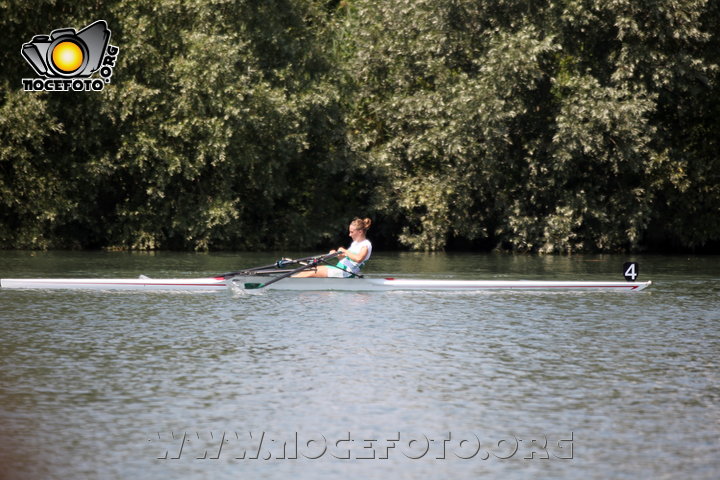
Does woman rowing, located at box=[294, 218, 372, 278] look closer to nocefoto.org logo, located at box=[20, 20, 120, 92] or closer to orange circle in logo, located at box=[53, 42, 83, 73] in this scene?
nocefoto.org logo, located at box=[20, 20, 120, 92]

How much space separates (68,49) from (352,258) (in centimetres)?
2108

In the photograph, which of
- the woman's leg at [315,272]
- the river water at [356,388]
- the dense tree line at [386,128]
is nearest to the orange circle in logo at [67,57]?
the dense tree line at [386,128]

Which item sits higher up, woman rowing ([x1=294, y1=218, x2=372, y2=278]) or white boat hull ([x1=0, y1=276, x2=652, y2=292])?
woman rowing ([x1=294, y1=218, x2=372, y2=278])

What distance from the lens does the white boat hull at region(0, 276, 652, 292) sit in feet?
65.1

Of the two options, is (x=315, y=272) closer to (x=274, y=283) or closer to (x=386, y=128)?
(x=274, y=283)

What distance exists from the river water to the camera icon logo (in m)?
18.2

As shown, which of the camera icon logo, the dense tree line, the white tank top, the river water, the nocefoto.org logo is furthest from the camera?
the camera icon logo

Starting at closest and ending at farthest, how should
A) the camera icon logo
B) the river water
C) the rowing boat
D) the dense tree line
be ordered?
the river water < the rowing boat < the dense tree line < the camera icon logo

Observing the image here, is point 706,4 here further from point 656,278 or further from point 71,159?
point 71,159

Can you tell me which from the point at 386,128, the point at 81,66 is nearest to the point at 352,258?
the point at 81,66

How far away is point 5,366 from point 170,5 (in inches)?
1013

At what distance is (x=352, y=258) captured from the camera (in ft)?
66.6

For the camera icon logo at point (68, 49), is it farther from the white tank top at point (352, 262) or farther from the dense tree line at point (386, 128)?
the white tank top at point (352, 262)

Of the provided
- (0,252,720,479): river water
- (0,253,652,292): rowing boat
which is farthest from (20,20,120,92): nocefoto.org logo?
(0,252,720,479): river water
